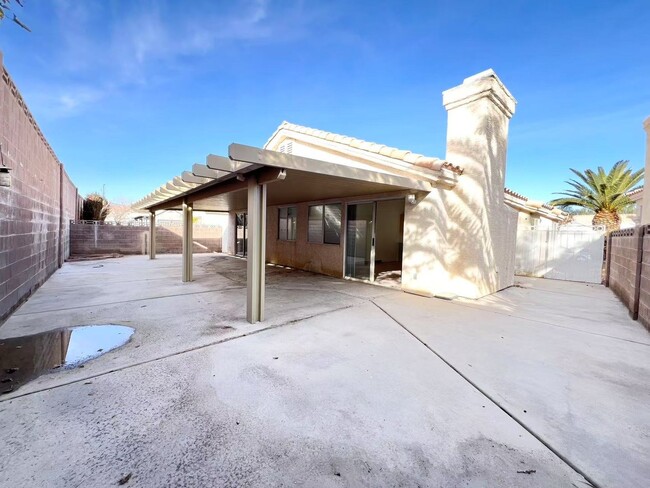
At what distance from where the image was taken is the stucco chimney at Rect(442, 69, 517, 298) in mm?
6785

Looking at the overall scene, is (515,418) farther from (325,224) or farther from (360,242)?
(325,224)

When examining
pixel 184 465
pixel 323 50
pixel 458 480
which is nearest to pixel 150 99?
pixel 323 50

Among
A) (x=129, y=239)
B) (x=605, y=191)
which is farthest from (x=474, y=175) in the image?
(x=129, y=239)

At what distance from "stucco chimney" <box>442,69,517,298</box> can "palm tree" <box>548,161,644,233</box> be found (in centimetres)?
1142

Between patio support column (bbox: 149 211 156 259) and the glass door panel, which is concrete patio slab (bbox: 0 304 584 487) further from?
the glass door panel

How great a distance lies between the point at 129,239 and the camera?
15.7m

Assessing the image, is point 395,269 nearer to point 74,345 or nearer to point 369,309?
point 369,309

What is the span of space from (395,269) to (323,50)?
28.5ft

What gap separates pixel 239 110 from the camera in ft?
47.7

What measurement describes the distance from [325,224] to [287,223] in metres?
2.72

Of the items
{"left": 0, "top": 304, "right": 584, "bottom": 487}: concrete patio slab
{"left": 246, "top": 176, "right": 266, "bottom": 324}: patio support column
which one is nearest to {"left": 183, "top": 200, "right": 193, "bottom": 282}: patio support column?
{"left": 246, "top": 176, "right": 266, "bottom": 324}: patio support column

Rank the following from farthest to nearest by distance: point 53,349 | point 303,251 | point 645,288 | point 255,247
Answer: point 303,251, point 645,288, point 255,247, point 53,349

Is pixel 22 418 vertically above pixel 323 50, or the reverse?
pixel 323 50

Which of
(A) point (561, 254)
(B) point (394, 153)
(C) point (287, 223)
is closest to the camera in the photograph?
(B) point (394, 153)
